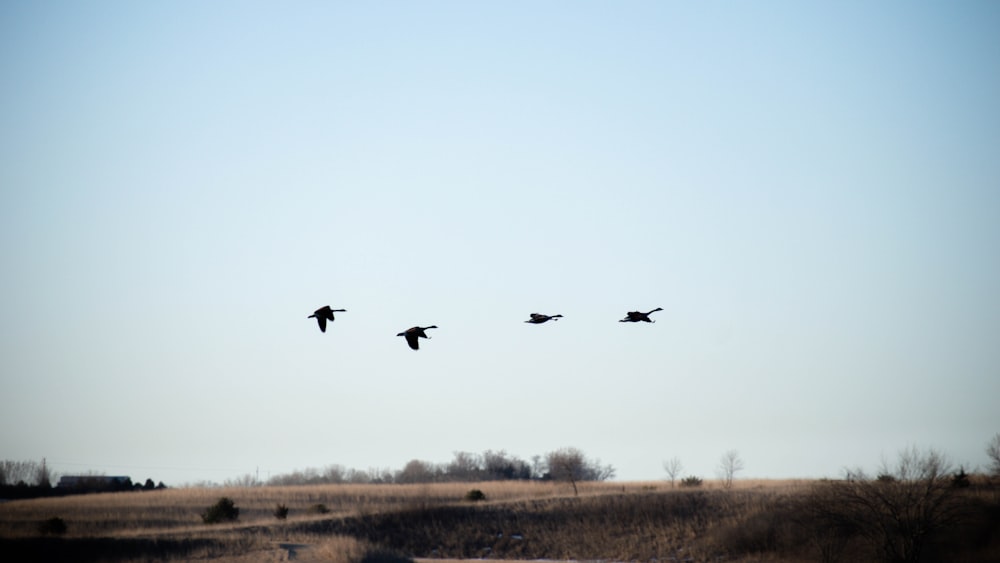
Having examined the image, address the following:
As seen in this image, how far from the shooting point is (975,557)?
45781 millimetres

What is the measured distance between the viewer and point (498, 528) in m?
55.6

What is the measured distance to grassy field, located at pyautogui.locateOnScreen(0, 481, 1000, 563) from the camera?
41781 millimetres

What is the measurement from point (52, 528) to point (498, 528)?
2371 cm

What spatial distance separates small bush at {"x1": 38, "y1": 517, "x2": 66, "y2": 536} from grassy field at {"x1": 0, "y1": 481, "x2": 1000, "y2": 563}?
0.35 metres

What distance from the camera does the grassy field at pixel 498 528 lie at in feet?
137

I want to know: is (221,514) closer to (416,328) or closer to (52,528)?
(52,528)

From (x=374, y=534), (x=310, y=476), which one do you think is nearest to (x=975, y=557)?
(x=374, y=534)

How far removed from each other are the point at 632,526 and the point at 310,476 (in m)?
75.2

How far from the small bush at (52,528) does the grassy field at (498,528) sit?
347 mm

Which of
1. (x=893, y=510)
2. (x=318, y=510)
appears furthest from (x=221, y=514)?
(x=893, y=510)

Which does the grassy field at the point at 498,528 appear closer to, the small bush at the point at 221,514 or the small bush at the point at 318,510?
the small bush at the point at 318,510

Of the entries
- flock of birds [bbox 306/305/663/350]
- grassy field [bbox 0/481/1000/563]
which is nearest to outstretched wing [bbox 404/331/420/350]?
flock of birds [bbox 306/305/663/350]

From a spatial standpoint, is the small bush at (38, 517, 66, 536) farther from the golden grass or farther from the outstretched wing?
the outstretched wing

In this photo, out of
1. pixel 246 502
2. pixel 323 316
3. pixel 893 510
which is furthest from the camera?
pixel 246 502
